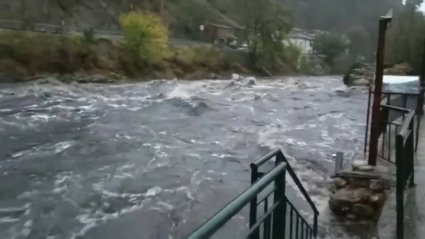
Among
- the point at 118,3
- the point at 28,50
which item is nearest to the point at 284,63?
the point at 118,3

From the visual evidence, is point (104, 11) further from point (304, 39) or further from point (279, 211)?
point (279, 211)

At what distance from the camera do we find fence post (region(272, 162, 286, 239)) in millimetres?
2672

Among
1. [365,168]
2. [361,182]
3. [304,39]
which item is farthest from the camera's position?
[304,39]

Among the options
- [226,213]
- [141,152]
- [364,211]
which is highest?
[226,213]

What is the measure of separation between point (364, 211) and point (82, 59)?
2396cm

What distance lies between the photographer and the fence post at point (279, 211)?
8.77ft

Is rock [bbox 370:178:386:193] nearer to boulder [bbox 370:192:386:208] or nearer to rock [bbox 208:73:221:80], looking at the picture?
boulder [bbox 370:192:386:208]

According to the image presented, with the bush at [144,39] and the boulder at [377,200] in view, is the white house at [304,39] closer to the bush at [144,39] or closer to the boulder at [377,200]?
the bush at [144,39]

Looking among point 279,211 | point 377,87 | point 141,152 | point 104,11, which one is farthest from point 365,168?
point 104,11

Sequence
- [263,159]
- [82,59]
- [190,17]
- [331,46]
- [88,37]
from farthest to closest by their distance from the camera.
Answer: [331,46] → [190,17] → [88,37] → [82,59] → [263,159]

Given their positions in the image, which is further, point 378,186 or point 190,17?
point 190,17

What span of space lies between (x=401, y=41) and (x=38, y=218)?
21.4 metres

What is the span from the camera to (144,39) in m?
31.7

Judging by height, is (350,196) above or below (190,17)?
below
